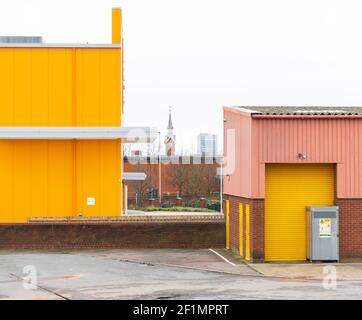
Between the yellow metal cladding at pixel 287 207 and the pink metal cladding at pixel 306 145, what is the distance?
565mm

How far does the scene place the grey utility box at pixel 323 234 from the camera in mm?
26234

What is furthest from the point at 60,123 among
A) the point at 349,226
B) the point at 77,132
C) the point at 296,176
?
the point at 349,226

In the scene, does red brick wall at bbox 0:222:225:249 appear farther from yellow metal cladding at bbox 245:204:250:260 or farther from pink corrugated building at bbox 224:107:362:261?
pink corrugated building at bbox 224:107:362:261

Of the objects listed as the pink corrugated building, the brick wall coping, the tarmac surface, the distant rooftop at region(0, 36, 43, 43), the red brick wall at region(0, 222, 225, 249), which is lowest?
the tarmac surface

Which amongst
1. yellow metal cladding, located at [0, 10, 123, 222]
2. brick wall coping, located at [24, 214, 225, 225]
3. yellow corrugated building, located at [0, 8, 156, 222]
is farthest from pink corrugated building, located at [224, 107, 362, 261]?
yellow metal cladding, located at [0, 10, 123, 222]

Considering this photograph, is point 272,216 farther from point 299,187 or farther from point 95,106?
point 95,106

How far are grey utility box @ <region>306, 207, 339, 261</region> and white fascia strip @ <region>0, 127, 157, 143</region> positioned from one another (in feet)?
30.0

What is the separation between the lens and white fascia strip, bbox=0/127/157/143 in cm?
3247

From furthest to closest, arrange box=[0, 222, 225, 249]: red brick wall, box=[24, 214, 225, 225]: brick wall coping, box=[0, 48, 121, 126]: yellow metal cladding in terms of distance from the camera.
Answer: box=[0, 48, 121, 126]: yellow metal cladding, box=[24, 214, 225, 225]: brick wall coping, box=[0, 222, 225, 249]: red brick wall

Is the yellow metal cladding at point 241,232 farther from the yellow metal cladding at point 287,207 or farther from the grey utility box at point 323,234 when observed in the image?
the grey utility box at point 323,234

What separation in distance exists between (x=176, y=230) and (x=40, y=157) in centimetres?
708

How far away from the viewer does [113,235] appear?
104ft

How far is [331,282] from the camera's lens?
21.6 meters

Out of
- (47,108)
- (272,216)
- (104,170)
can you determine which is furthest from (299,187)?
(47,108)
